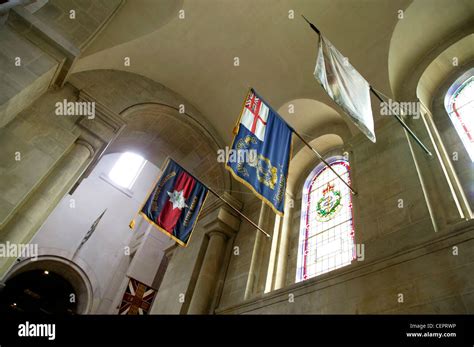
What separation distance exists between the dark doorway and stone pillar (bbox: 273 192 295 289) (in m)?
11.5

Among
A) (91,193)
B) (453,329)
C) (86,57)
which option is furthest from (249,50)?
(91,193)

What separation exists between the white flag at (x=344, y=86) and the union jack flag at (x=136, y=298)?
11.4m

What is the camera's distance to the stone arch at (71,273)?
13461 millimetres

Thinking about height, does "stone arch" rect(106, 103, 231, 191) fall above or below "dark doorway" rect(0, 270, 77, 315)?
above

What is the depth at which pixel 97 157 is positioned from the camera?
8180 millimetres

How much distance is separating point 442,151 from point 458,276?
2591mm

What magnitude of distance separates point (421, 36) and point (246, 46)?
4100 millimetres

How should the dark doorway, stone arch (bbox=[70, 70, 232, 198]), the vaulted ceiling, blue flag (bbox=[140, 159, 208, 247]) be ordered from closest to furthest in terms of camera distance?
blue flag (bbox=[140, 159, 208, 247]) < the vaulted ceiling < stone arch (bbox=[70, 70, 232, 198]) < the dark doorway

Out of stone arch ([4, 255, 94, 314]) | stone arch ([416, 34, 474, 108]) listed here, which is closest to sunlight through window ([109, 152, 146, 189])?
stone arch ([4, 255, 94, 314])

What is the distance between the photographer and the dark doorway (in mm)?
14430

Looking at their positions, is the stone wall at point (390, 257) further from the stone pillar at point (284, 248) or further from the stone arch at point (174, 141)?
the stone arch at point (174, 141)

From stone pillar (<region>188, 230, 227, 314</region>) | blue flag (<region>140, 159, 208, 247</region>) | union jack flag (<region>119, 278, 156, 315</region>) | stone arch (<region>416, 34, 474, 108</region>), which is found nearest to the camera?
stone arch (<region>416, 34, 474, 108</region>)

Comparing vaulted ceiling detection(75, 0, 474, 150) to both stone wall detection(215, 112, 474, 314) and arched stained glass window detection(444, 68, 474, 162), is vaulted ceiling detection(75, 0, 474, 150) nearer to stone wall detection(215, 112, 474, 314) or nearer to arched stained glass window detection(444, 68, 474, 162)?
Answer: arched stained glass window detection(444, 68, 474, 162)

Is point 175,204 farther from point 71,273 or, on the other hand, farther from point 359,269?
point 71,273
